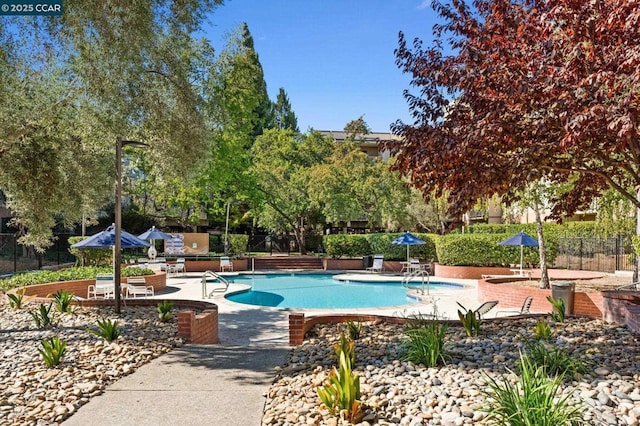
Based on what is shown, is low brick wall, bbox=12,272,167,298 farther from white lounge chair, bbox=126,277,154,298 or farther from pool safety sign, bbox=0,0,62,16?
pool safety sign, bbox=0,0,62,16

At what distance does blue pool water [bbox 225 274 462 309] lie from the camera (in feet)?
54.6

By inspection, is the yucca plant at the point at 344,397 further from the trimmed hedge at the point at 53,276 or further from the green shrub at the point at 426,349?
the trimmed hedge at the point at 53,276

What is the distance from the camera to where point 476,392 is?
4727 mm

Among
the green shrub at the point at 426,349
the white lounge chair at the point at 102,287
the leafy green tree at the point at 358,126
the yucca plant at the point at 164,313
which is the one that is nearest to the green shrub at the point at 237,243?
the white lounge chair at the point at 102,287

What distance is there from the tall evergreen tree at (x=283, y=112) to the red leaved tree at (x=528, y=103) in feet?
157

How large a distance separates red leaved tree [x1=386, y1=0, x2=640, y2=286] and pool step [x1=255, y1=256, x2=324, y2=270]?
71.0 feet

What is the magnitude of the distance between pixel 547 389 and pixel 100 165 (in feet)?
37.3

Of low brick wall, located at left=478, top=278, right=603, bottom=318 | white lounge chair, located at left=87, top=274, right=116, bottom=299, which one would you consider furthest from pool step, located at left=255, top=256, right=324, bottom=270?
low brick wall, located at left=478, top=278, right=603, bottom=318

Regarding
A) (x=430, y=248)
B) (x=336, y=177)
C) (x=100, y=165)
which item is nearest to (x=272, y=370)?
(x=100, y=165)

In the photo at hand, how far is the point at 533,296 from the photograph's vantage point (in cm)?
1239

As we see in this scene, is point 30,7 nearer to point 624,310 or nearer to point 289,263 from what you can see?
point 624,310

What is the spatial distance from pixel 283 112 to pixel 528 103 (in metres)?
51.0

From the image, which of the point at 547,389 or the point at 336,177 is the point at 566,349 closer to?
the point at 547,389

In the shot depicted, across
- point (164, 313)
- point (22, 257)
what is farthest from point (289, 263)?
point (164, 313)
